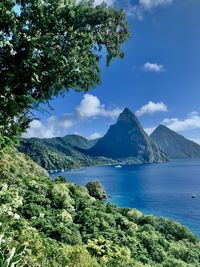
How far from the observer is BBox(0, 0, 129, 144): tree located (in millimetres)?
10562

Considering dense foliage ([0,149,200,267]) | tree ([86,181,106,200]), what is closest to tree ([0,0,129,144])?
dense foliage ([0,149,200,267])

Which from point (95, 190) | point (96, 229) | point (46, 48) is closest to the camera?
point (46, 48)

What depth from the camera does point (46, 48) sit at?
10.7 m

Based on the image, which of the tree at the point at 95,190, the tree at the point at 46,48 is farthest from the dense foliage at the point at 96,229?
the tree at the point at 95,190

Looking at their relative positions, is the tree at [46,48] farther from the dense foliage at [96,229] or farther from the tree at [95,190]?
the tree at [95,190]

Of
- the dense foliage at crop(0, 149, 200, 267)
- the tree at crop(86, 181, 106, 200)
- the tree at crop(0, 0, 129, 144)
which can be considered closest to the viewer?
the tree at crop(0, 0, 129, 144)

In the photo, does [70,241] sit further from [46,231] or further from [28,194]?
[28,194]

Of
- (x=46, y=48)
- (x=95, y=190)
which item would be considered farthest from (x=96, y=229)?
(x=95, y=190)

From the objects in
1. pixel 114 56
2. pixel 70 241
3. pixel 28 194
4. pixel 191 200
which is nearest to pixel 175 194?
pixel 191 200

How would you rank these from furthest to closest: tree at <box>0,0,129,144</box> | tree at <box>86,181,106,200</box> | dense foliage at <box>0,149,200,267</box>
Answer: tree at <box>86,181,106,200</box>, dense foliage at <box>0,149,200,267</box>, tree at <box>0,0,129,144</box>

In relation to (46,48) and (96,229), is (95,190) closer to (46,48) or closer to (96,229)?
(96,229)

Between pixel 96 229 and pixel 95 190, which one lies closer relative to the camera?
pixel 96 229

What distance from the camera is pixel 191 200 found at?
10006 centimetres

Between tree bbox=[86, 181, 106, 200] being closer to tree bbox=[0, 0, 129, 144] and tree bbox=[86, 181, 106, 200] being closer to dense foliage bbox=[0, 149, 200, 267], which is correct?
dense foliage bbox=[0, 149, 200, 267]
